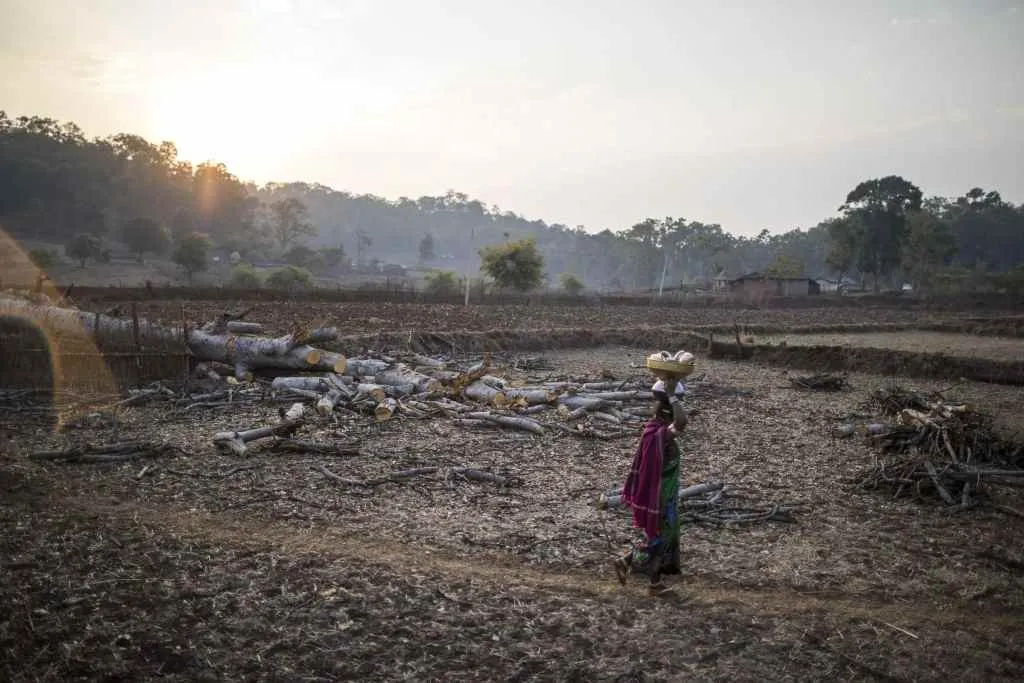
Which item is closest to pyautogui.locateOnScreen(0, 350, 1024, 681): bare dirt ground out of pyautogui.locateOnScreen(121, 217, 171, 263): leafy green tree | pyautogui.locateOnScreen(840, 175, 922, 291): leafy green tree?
pyautogui.locateOnScreen(121, 217, 171, 263): leafy green tree

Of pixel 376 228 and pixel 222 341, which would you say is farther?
pixel 376 228

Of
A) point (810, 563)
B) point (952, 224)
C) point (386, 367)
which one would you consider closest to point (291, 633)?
point (810, 563)

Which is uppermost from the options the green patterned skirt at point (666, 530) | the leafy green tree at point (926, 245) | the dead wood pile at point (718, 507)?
the leafy green tree at point (926, 245)

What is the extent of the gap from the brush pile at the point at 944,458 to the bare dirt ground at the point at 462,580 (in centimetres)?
34

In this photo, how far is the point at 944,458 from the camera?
7.71m

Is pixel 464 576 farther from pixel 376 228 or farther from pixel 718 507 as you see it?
pixel 376 228

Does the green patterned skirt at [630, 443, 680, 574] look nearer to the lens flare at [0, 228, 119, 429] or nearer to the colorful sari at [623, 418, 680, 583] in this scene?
the colorful sari at [623, 418, 680, 583]

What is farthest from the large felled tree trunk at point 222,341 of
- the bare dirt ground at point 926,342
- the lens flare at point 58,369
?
the bare dirt ground at point 926,342

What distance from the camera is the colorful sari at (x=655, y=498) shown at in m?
4.62

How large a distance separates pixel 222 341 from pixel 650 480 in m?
10.7

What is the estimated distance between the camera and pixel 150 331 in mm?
12125

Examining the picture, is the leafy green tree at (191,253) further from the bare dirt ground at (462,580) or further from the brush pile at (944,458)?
the brush pile at (944,458)

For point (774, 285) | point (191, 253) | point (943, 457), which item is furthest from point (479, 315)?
point (774, 285)

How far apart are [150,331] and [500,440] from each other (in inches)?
299
